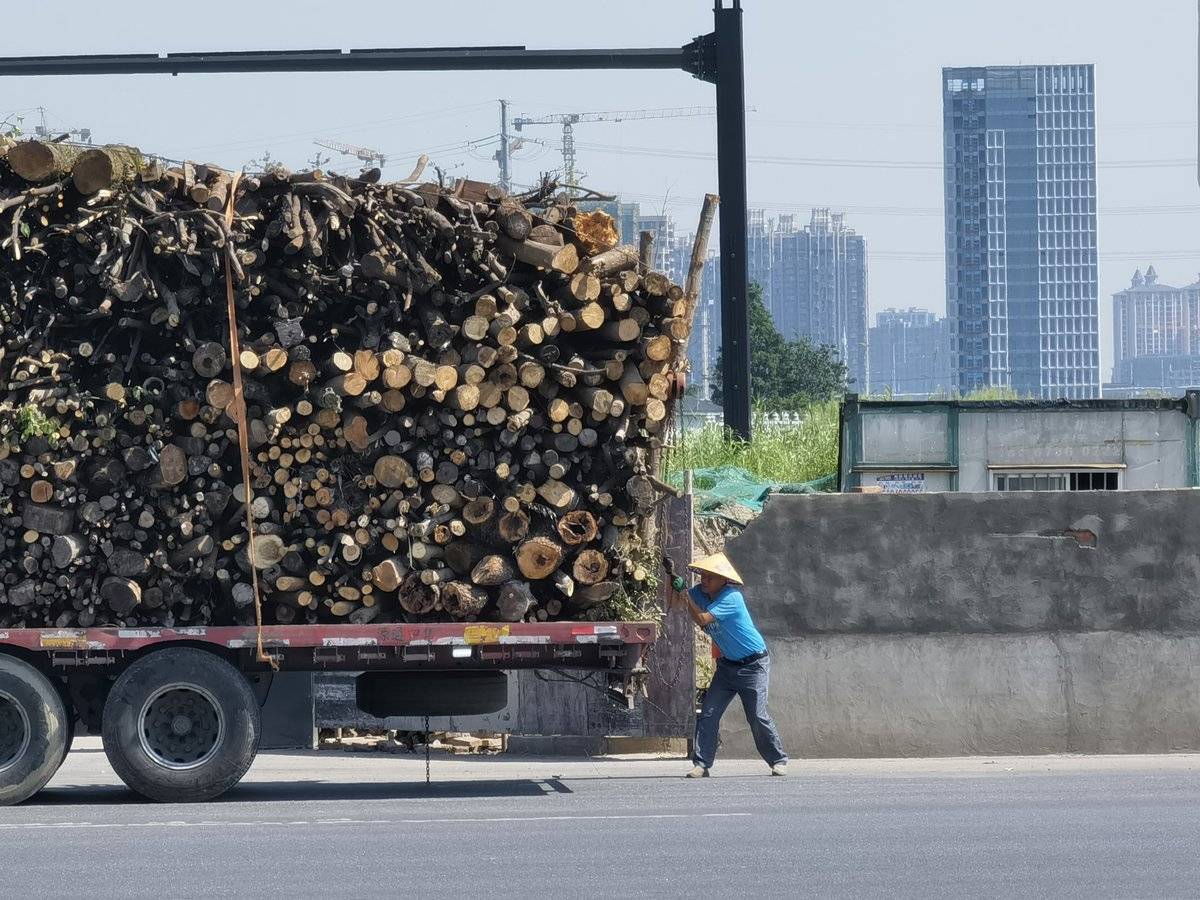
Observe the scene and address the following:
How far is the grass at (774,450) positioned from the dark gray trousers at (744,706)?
8.17m

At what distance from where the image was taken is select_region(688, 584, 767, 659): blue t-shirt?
12.5m

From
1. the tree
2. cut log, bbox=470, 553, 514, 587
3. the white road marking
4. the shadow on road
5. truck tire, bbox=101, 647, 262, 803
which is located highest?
the tree

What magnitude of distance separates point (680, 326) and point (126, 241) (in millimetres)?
3755

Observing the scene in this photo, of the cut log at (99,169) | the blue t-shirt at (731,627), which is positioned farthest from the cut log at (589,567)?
the cut log at (99,169)

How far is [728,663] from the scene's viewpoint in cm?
1260

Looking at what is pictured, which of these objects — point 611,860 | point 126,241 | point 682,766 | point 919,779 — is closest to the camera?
point 611,860

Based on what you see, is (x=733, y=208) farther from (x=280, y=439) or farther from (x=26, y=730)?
(x=26, y=730)

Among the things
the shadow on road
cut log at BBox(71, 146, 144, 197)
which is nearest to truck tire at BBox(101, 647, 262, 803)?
the shadow on road

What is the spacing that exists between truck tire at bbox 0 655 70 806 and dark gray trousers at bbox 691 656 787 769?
4428mm

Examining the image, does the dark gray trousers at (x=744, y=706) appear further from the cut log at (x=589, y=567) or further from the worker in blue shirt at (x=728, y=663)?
the cut log at (x=589, y=567)

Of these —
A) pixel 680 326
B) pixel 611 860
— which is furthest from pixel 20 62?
pixel 611 860

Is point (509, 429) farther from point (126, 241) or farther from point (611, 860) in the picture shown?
point (611, 860)

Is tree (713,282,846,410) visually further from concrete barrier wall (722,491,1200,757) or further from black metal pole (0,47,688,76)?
concrete barrier wall (722,491,1200,757)

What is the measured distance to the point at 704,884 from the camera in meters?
8.36
